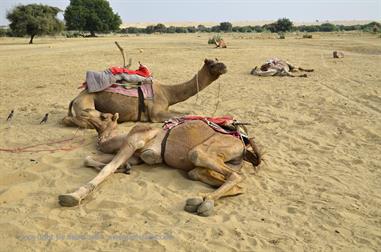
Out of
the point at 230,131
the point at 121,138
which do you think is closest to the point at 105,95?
the point at 121,138

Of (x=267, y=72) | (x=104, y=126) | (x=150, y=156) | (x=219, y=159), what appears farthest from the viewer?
(x=267, y=72)

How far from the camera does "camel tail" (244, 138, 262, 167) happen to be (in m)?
5.58

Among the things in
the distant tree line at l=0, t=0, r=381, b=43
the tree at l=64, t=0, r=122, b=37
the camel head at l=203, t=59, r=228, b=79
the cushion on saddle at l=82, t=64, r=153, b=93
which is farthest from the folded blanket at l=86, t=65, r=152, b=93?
the tree at l=64, t=0, r=122, b=37

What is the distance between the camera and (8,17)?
138 feet

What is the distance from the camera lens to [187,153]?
534 centimetres

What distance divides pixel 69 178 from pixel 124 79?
9.92ft

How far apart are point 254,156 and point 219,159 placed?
676 mm

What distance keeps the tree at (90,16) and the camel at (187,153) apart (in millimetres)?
55717

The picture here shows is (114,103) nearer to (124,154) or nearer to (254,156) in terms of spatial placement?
(124,154)

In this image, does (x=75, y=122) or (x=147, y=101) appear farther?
(x=147, y=101)

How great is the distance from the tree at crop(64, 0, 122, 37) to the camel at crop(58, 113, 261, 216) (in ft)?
183

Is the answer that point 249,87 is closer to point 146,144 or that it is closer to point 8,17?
point 146,144

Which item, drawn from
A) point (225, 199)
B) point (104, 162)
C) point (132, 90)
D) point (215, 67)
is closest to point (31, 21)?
point (132, 90)

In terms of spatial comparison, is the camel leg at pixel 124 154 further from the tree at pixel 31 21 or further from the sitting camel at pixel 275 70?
the tree at pixel 31 21
